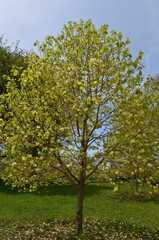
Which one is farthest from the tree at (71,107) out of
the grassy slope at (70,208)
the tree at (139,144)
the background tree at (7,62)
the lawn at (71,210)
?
the background tree at (7,62)

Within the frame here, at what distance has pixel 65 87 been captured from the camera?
9.37 m

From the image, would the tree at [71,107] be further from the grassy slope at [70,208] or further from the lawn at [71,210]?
the grassy slope at [70,208]

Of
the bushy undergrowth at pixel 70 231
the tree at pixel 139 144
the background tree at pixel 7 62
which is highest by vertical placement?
the background tree at pixel 7 62

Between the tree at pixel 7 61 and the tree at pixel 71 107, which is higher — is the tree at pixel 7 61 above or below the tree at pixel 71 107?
above

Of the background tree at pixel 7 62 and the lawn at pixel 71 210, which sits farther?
the background tree at pixel 7 62

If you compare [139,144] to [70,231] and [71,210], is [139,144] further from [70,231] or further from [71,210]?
[71,210]

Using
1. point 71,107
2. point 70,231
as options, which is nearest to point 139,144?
point 71,107

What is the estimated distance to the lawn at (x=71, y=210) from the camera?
14430 mm

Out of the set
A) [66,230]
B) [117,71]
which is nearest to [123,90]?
[117,71]

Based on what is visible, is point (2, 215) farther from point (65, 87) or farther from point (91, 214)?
point (65, 87)

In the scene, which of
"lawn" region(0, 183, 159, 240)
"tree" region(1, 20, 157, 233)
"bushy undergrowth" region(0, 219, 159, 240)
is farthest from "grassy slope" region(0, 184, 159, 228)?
"tree" region(1, 20, 157, 233)

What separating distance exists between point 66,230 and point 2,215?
589 cm

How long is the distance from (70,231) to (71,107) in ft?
22.6

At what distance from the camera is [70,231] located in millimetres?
11750
